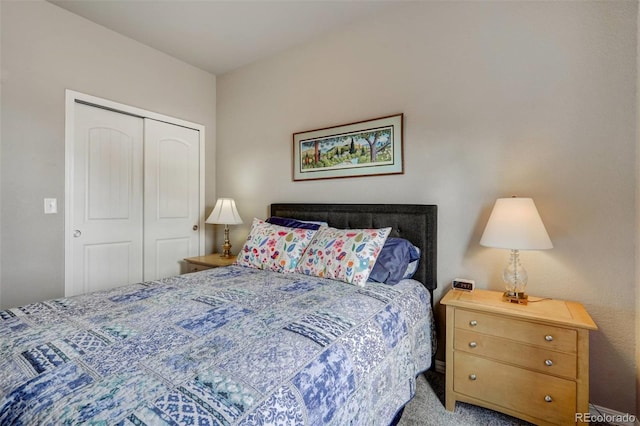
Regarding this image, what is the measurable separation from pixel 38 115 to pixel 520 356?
3.53m

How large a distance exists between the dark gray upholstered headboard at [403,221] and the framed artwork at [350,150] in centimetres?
29

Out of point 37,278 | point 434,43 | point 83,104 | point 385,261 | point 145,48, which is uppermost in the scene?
point 145,48

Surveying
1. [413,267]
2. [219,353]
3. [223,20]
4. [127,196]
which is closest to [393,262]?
[413,267]

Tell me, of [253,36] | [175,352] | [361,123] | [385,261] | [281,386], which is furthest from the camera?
[253,36]

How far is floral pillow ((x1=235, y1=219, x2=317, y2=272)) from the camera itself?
7.06 ft

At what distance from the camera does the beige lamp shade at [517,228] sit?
1.58m

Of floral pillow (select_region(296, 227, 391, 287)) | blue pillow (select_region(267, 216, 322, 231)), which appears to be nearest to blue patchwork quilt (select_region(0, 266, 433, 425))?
floral pillow (select_region(296, 227, 391, 287))

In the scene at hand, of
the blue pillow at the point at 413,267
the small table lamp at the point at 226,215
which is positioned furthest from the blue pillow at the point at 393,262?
the small table lamp at the point at 226,215

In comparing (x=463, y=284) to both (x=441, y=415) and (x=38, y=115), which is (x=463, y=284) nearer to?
(x=441, y=415)

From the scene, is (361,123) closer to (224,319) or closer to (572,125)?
(572,125)

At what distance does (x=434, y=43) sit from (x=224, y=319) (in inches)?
88.6

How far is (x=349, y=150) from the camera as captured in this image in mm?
2543

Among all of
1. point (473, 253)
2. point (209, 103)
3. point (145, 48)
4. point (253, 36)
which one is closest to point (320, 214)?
point (473, 253)

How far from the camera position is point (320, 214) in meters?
2.61
